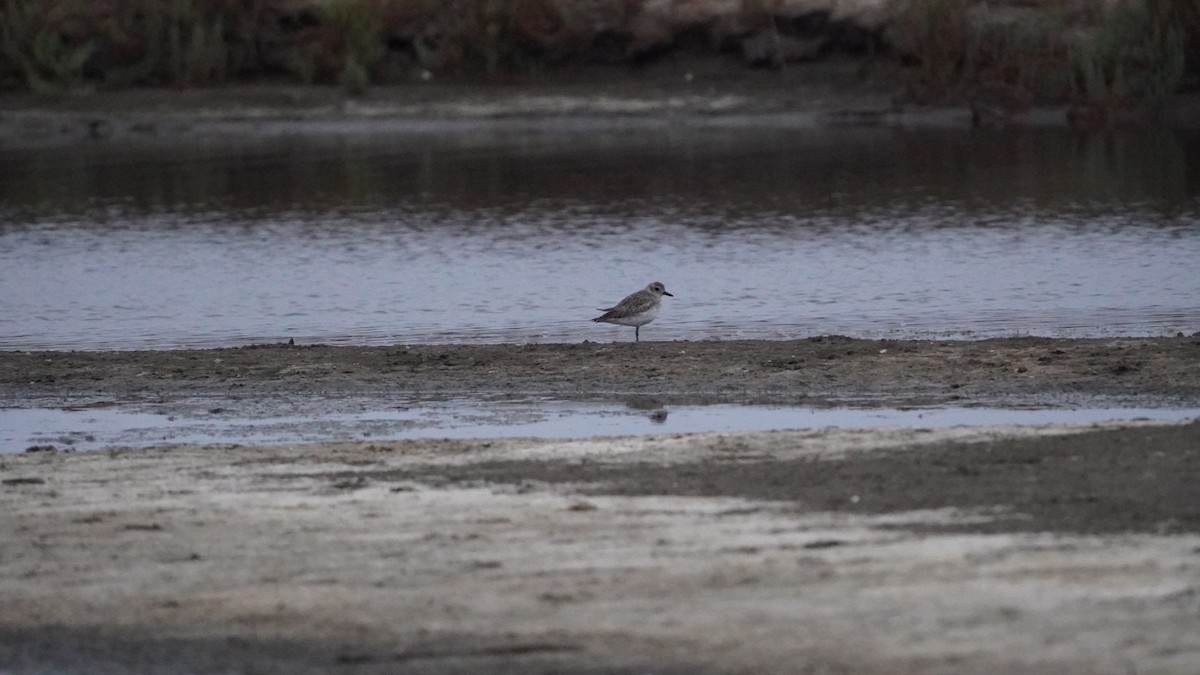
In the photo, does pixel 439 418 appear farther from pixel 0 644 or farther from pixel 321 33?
pixel 321 33

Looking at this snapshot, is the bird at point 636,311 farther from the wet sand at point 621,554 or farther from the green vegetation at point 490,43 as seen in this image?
the green vegetation at point 490,43

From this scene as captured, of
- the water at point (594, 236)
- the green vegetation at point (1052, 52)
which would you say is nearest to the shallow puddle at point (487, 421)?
the water at point (594, 236)

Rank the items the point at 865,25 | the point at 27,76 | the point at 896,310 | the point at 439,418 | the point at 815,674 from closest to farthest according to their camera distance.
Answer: the point at 815,674, the point at 439,418, the point at 896,310, the point at 865,25, the point at 27,76

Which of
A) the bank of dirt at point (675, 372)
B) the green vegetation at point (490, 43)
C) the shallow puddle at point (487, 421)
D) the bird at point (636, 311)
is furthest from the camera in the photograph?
the green vegetation at point (490, 43)

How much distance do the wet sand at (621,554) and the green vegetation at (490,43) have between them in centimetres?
2454

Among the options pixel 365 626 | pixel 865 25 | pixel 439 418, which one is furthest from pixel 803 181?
pixel 365 626

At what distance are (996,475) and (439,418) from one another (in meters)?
4.15

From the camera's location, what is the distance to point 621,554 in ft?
26.8

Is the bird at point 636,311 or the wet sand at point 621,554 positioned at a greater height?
the wet sand at point 621,554

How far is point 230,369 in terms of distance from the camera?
14.2 metres

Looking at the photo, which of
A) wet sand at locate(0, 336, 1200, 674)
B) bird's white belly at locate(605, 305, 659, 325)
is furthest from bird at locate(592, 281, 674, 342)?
wet sand at locate(0, 336, 1200, 674)

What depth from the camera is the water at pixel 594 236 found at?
57.7 feet

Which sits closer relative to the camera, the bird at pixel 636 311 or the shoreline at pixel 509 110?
the bird at pixel 636 311

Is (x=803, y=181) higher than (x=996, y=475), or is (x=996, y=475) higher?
(x=996, y=475)
